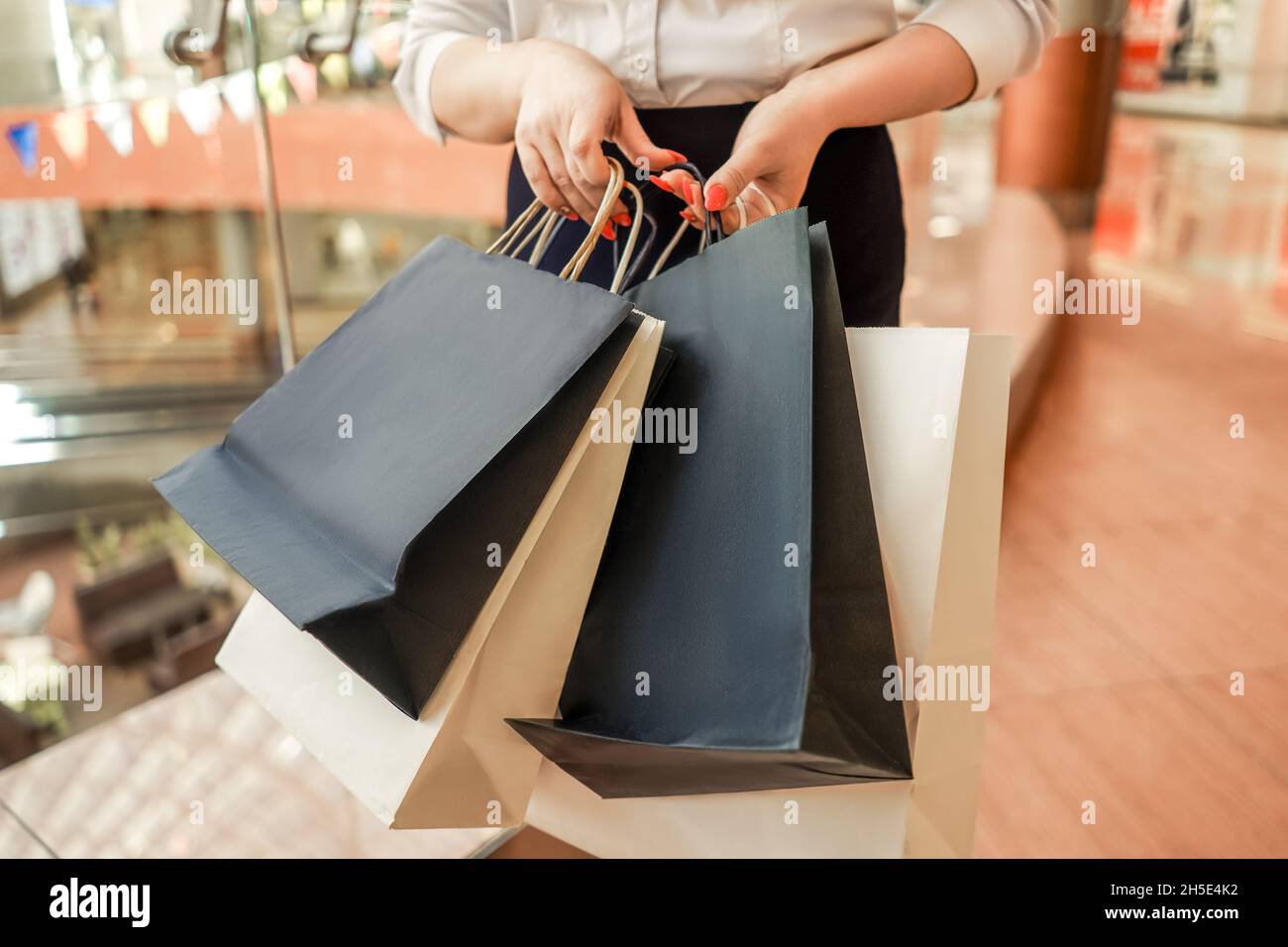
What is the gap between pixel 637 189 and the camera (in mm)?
665

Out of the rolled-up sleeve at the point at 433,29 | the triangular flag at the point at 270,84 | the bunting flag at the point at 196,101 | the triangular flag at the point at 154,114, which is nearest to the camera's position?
the rolled-up sleeve at the point at 433,29

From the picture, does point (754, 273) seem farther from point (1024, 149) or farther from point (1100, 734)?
point (1024, 149)

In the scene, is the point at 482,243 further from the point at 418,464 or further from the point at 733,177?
the point at 418,464

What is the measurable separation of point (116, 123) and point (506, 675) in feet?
12.3

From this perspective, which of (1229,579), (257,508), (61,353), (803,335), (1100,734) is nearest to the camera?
(803,335)

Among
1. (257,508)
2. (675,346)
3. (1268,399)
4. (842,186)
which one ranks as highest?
(842,186)

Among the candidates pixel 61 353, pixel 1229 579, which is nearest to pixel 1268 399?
pixel 1229 579

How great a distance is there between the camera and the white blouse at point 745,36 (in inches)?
29.5

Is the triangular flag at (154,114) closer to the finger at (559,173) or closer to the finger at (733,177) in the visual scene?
the finger at (559,173)

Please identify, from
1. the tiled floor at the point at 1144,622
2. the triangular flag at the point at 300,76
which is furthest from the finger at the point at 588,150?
the triangular flag at the point at 300,76

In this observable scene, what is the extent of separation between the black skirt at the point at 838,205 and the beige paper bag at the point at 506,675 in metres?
0.27

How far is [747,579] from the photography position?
1.65ft

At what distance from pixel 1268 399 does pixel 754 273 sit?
3.10 meters

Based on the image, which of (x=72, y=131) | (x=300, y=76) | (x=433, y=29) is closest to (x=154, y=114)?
(x=72, y=131)
